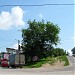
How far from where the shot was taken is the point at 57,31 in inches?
2906

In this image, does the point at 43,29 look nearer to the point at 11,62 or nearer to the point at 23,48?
the point at 23,48

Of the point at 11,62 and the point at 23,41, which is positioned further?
the point at 23,41

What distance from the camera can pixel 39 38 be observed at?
238 feet

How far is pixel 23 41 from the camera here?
249 feet

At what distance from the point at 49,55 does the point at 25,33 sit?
826 cm

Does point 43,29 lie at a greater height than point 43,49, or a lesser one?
greater

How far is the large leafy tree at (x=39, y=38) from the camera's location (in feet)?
238

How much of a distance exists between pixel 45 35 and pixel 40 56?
5386 millimetres

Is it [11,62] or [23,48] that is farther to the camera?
[23,48]

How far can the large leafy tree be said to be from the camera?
7256 cm

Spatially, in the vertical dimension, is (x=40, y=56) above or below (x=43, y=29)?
below

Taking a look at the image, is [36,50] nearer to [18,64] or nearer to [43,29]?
[43,29]

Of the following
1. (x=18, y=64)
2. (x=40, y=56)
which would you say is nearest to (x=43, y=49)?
(x=40, y=56)

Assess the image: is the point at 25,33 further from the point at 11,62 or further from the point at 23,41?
the point at 11,62
